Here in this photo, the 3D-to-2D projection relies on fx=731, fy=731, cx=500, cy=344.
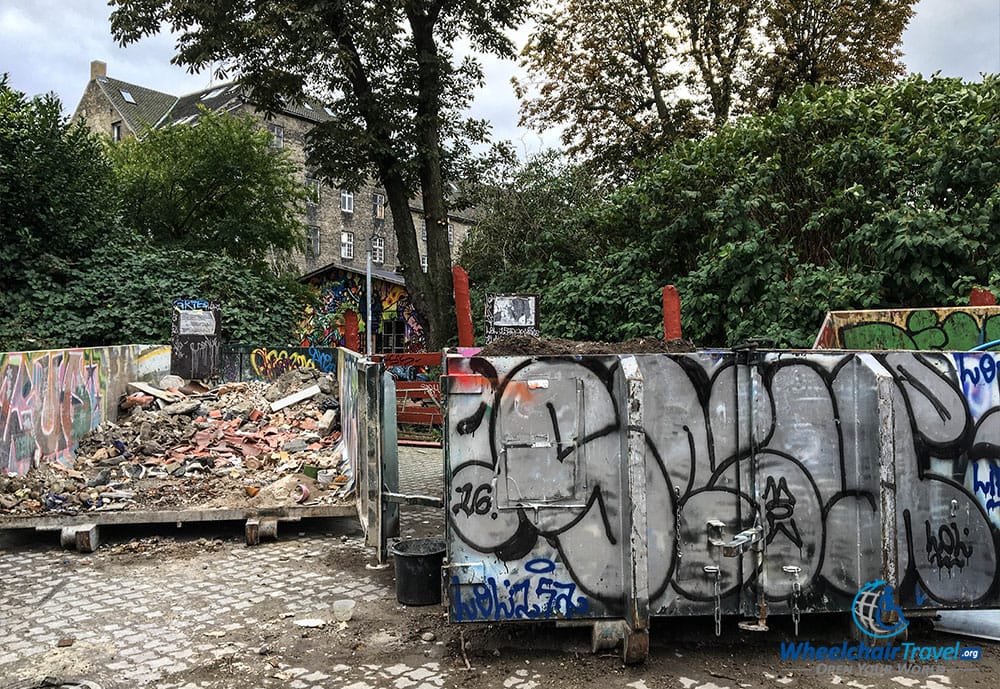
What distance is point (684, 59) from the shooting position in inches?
842

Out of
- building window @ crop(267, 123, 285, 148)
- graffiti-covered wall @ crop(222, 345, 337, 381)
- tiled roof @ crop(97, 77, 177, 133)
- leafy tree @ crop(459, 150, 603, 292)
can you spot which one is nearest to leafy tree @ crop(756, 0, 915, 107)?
leafy tree @ crop(459, 150, 603, 292)

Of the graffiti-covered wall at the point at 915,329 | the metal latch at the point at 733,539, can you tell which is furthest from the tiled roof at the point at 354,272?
the metal latch at the point at 733,539

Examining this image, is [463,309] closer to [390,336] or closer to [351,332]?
[351,332]

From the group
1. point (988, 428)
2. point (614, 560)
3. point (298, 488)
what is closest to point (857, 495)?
point (988, 428)

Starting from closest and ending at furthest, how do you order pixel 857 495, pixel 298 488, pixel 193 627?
pixel 857 495
pixel 193 627
pixel 298 488

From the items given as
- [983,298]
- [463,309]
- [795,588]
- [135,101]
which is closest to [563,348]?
[795,588]

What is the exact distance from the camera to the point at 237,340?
15.8 metres

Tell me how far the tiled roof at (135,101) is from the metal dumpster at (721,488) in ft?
128

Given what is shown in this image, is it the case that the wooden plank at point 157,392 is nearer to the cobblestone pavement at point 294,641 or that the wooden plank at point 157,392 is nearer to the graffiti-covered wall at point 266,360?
the graffiti-covered wall at point 266,360

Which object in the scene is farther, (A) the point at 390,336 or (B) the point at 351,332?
(A) the point at 390,336

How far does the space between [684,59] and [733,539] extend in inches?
787

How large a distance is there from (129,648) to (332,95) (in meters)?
14.6

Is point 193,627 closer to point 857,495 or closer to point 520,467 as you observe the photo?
point 520,467
